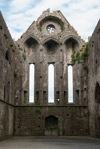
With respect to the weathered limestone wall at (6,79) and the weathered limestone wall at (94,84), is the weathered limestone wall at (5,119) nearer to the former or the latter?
the weathered limestone wall at (6,79)

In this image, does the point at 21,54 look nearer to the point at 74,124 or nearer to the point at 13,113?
the point at 13,113

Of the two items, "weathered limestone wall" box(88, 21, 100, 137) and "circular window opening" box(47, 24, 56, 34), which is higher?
"circular window opening" box(47, 24, 56, 34)

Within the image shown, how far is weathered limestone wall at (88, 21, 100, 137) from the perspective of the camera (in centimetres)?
1803

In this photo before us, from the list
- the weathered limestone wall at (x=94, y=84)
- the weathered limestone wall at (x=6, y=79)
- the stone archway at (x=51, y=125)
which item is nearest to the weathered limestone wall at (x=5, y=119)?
the weathered limestone wall at (x=6, y=79)

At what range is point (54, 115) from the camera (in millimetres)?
21484

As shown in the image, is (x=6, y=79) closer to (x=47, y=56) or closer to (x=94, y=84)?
(x=47, y=56)

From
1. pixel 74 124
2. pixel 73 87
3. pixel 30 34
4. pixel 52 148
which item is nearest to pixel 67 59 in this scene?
pixel 73 87

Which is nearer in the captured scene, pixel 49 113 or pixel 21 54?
pixel 49 113

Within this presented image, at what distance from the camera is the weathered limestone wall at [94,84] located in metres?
18.0

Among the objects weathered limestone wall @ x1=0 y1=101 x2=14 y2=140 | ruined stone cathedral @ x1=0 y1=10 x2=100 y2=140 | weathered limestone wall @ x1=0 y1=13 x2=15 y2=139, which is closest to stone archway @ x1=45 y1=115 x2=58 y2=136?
ruined stone cathedral @ x1=0 y1=10 x2=100 y2=140

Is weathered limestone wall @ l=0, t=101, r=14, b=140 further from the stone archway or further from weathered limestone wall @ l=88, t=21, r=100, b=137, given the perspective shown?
weathered limestone wall @ l=88, t=21, r=100, b=137

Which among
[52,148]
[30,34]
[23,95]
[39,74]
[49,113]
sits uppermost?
[30,34]

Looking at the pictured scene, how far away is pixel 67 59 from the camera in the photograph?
2352 centimetres

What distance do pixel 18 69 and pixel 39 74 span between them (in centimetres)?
210
